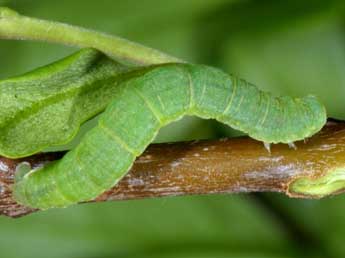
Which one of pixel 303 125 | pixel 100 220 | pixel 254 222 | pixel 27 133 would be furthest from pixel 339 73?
pixel 27 133

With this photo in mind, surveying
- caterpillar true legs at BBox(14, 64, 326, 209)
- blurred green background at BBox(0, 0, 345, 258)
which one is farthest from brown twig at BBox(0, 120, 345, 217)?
blurred green background at BBox(0, 0, 345, 258)

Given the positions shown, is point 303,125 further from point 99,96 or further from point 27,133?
point 27,133

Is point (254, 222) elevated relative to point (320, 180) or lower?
lower

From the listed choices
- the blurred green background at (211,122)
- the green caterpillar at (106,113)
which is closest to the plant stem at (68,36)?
the green caterpillar at (106,113)

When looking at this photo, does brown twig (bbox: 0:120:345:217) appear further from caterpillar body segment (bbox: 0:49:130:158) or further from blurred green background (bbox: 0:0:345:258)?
blurred green background (bbox: 0:0:345:258)

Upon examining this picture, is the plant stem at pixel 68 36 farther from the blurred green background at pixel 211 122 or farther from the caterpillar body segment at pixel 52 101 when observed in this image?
the blurred green background at pixel 211 122

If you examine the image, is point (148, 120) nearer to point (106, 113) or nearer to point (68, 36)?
point (106, 113)
